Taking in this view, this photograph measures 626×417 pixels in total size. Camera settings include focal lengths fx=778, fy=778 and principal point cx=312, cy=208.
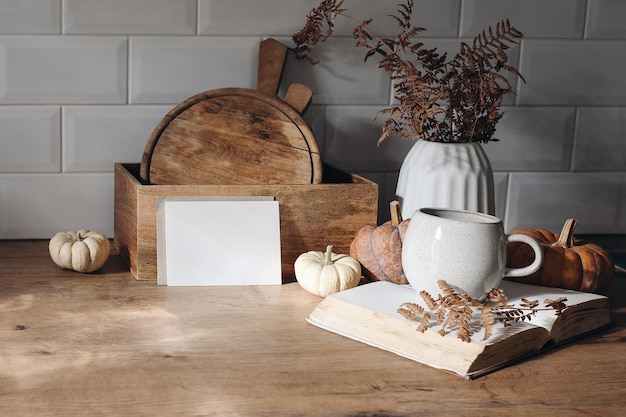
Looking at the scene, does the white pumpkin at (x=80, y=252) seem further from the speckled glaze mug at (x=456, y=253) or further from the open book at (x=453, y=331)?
the speckled glaze mug at (x=456, y=253)

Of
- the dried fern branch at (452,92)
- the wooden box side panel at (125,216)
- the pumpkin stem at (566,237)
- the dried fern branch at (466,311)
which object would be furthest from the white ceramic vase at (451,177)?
the wooden box side panel at (125,216)

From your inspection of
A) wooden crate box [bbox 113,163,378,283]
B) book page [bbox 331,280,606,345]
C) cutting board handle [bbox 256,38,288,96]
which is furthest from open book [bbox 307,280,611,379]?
cutting board handle [bbox 256,38,288,96]

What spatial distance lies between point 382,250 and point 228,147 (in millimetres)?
290

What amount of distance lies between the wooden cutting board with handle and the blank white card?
0.08 m

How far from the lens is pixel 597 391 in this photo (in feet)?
2.52

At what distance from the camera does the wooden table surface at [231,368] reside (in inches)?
28.2

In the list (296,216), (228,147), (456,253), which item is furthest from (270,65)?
(456,253)

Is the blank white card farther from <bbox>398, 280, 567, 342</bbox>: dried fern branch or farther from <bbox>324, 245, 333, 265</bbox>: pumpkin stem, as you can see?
<bbox>398, 280, 567, 342</bbox>: dried fern branch

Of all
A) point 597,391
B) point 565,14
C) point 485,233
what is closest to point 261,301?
point 485,233

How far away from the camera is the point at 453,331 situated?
829 mm

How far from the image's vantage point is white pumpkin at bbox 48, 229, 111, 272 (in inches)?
42.8

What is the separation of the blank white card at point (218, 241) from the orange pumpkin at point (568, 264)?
0.33 m

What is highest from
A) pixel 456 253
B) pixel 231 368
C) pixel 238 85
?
pixel 238 85

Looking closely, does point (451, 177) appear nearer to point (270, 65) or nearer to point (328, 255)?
point (328, 255)
